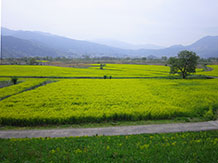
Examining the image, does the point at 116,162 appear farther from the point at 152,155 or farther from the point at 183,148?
the point at 183,148

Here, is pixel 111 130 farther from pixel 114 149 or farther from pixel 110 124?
pixel 114 149

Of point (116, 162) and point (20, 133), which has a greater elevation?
point (116, 162)

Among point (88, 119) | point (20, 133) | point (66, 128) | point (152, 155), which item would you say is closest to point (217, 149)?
point (152, 155)

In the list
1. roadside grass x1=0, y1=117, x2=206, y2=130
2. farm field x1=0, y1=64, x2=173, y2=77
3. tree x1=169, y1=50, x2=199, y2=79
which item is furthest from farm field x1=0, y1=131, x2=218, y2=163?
farm field x1=0, y1=64, x2=173, y2=77

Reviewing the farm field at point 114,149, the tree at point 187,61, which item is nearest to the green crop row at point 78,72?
the tree at point 187,61

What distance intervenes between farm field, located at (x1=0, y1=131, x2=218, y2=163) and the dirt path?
165 centimetres

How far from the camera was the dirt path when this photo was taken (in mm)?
11112

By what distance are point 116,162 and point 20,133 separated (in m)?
8.30

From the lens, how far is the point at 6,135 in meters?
11.0

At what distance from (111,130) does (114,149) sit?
3.66 metres

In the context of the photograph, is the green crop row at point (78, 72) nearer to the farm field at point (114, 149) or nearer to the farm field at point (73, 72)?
the farm field at point (73, 72)

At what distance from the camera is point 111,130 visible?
1171cm

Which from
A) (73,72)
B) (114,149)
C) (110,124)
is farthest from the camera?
(73,72)

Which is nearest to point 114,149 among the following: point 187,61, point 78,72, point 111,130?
point 111,130
